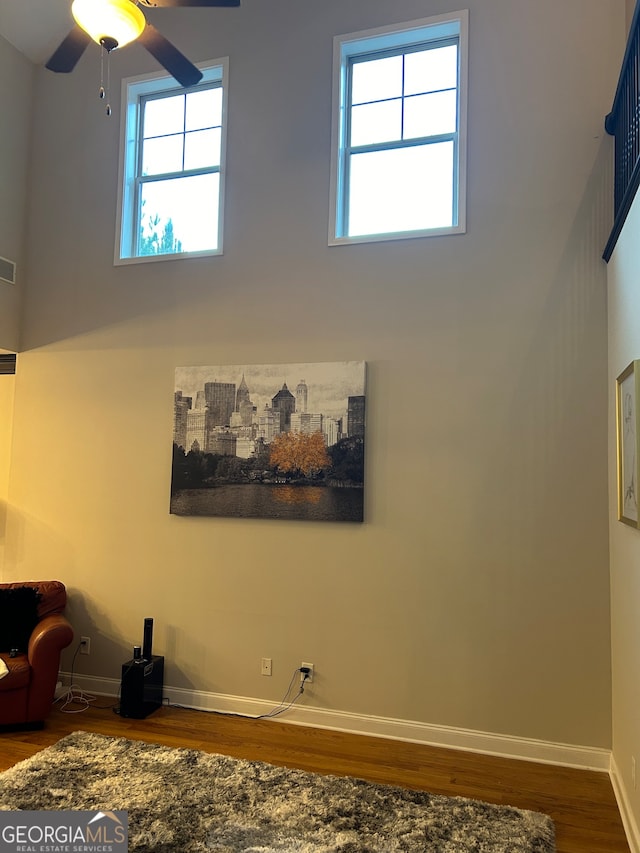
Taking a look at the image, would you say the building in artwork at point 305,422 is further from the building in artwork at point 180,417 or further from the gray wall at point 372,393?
the building in artwork at point 180,417

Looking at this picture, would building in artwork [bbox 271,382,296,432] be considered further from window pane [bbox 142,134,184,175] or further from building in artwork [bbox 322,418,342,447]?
window pane [bbox 142,134,184,175]

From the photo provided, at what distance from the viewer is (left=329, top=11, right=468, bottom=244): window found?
4070 mm

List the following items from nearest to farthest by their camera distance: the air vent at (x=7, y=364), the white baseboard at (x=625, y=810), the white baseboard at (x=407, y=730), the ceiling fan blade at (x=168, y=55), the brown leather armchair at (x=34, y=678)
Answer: the white baseboard at (x=625, y=810), the ceiling fan blade at (x=168, y=55), the white baseboard at (x=407, y=730), the brown leather armchair at (x=34, y=678), the air vent at (x=7, y=364)

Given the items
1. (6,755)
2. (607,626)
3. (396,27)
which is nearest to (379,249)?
(396,27)

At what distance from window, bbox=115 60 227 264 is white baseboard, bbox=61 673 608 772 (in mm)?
3131

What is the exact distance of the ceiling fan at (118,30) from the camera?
8.01ft

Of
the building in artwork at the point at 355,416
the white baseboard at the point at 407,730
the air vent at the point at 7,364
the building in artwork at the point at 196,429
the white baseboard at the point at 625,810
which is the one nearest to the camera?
the white baseboard at the point at 625,810

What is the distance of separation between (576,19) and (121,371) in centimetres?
376

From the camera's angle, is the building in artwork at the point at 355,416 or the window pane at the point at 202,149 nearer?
the building in artwork at the point at 355,416

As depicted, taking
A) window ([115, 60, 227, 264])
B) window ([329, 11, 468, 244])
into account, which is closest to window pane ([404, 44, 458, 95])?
window ([329, 11, 468, 244])

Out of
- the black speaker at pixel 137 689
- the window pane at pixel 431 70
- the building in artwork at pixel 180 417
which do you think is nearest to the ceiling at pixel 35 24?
the window pane at pixel 431 70

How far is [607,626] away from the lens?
11.5 ft

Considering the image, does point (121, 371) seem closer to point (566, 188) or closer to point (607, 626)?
point (566, 188)

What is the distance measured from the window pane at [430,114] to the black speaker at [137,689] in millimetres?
3947
